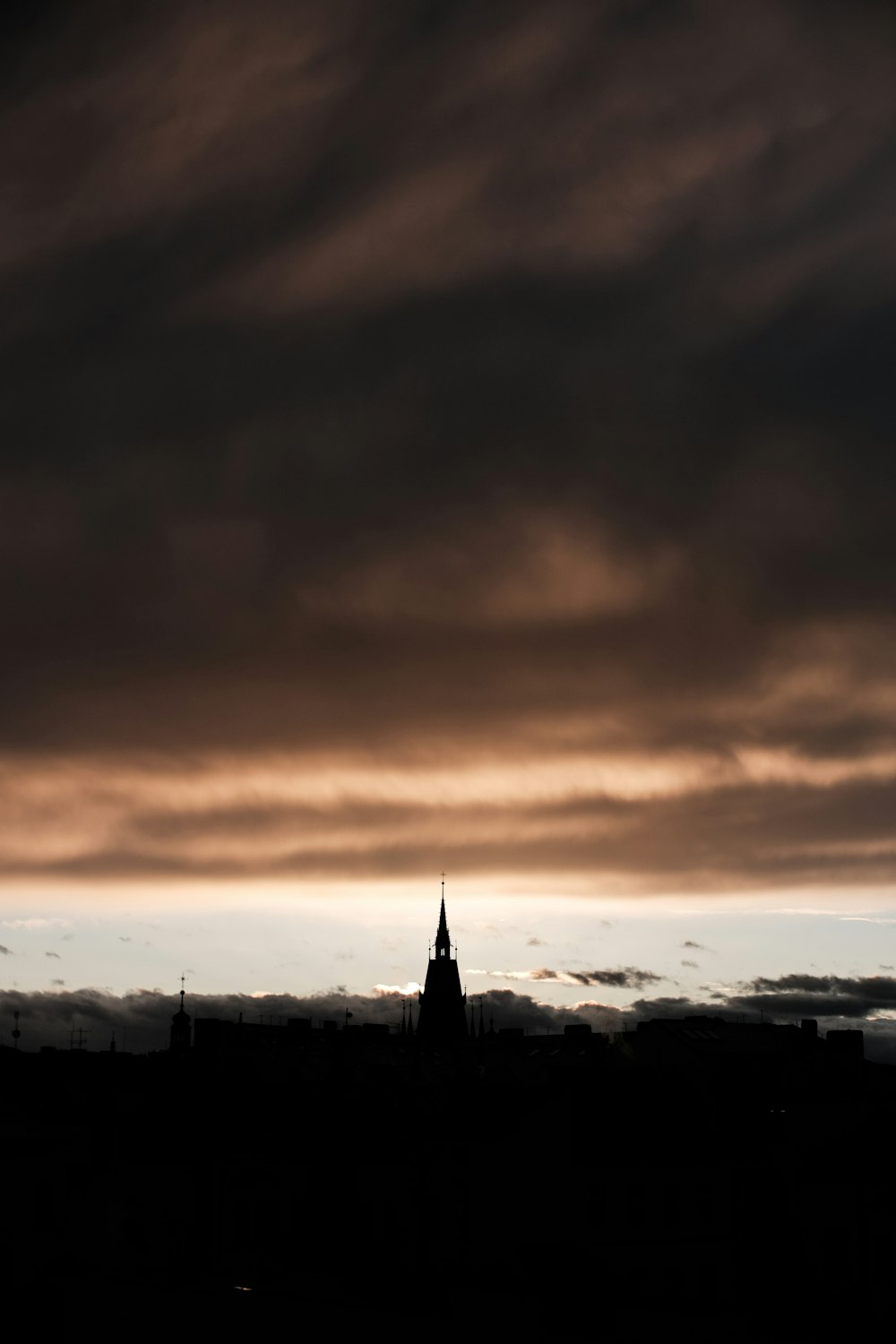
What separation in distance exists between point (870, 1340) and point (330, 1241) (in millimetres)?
29180

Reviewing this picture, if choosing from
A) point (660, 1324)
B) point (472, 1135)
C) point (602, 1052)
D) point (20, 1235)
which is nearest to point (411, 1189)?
point (472, 1135)

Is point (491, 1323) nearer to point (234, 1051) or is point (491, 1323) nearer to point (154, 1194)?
point (154, 1194)

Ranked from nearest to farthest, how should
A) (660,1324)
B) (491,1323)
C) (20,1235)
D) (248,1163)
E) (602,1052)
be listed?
(491,1323) < (660,1324) < (20,1235) < (248,1163) < (602,1052)

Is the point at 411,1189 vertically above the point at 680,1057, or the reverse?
the point at 680,1057

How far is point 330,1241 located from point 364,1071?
28.1 m

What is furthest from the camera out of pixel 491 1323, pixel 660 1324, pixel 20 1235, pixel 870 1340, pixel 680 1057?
pixel 680 1057

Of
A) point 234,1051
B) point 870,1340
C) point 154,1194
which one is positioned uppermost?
point 234,1051

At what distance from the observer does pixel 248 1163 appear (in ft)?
279

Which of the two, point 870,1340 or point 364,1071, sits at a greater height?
point 364,1071

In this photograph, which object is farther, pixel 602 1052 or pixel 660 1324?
pixel 602 1052

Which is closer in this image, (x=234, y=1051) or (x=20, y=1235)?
(x=20, y=1235)

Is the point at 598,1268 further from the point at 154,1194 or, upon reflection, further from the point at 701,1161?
the point at 154,1194

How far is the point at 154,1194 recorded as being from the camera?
82.8 m

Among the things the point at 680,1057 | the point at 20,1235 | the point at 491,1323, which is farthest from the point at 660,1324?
the point at 680,1057
